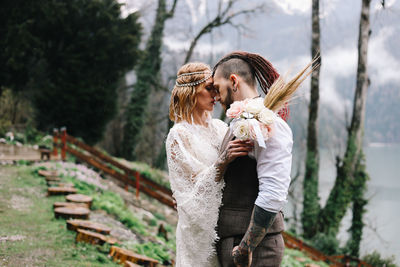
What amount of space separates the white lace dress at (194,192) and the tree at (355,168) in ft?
40.6

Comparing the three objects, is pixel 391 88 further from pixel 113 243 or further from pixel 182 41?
pixel 113 243

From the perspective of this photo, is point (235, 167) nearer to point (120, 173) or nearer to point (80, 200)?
point (80, 200)

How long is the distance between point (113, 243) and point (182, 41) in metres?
17.7

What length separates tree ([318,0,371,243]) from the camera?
1394 centimetres

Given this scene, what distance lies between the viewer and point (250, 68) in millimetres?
2438

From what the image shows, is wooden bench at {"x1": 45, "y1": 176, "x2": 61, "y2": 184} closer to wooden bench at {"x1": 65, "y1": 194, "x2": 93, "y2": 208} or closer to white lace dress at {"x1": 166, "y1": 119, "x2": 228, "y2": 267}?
wooden bench at {"x1": 65, "y1": 194, "x2": 93, "y2": 208}

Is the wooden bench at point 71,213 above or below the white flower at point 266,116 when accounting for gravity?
Result: below

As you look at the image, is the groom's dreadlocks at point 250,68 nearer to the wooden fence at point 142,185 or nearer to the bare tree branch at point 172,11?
the wooden fence at point 142,185

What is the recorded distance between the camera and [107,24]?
1911cm

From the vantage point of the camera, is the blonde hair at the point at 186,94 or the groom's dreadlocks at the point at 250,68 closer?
the groom's dreadlocks at the point at 250,68

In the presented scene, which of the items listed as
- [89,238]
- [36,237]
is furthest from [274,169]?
[36,237]

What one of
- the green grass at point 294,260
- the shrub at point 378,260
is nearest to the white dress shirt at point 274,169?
the green grass at point 294,260

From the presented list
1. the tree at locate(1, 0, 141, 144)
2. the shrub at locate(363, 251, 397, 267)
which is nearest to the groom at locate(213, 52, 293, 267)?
the shrub at locate(363, 251, 397, 267)

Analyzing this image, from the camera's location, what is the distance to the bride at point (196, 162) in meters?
2.41
